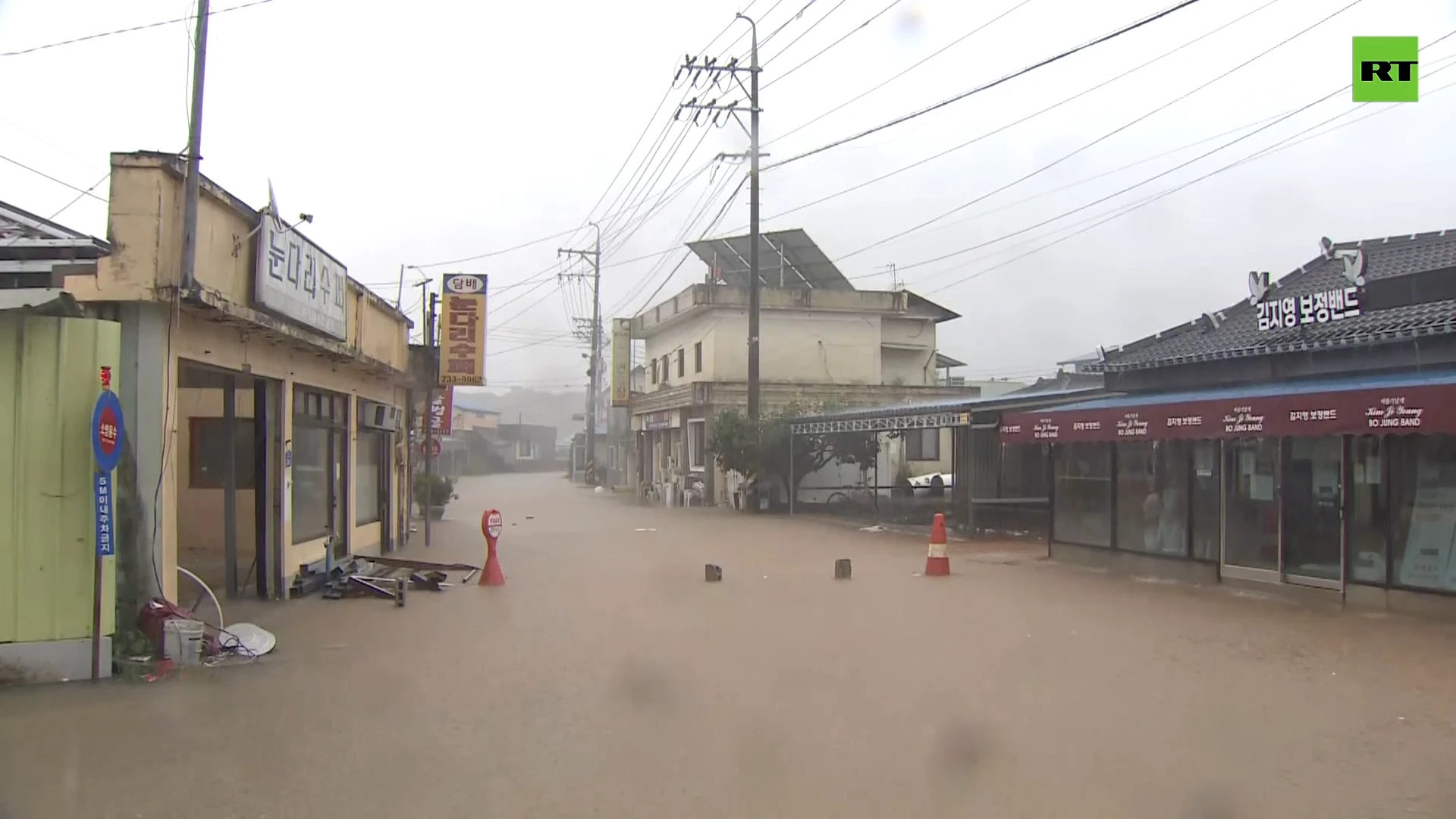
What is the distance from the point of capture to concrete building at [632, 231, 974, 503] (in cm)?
3716

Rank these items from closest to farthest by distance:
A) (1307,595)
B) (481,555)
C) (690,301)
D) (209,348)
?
1. (209,348)
2. (1307,595)
3. (481,555)
4. (690,301)

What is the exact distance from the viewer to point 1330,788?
584 cm

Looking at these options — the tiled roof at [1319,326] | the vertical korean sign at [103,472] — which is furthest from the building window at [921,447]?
the vertical korean sign at [103,472]

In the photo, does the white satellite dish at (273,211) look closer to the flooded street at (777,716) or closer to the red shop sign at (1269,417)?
the flooded street at (777,716)

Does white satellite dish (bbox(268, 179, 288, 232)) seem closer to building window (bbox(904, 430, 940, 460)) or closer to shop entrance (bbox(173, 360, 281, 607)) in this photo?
shop entrance (bbox(173, 360, 281, 607))

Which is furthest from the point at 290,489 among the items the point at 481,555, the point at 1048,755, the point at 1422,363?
the point at 1422,363

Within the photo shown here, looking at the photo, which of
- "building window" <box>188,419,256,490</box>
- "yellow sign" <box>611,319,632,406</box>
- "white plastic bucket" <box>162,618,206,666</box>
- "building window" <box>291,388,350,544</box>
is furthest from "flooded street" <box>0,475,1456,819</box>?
"yellow sign" <box>611,319,632,406</box>

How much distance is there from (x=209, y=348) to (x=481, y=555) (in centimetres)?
991

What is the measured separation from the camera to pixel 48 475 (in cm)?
796

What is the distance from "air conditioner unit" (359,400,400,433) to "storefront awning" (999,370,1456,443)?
10.4 m

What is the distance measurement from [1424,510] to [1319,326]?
372cm

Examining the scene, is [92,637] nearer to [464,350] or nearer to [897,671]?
[897,671]

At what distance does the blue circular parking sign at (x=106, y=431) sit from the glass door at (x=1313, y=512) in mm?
12206

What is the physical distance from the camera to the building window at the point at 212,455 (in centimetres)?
1639
